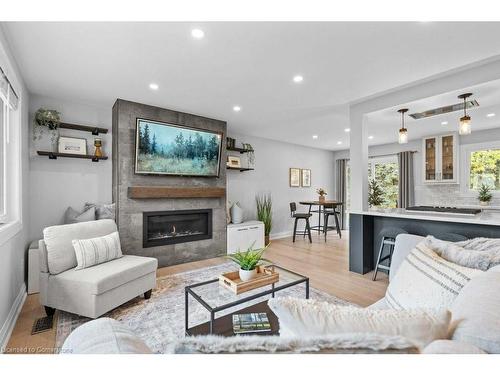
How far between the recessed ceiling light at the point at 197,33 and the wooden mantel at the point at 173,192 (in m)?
2.24

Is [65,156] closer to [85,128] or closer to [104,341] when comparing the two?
[85,128]

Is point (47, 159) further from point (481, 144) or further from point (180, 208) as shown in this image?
point (481, 144)

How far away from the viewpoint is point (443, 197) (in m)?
5.47

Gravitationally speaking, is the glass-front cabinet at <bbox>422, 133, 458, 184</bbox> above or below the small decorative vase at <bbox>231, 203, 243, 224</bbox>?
above

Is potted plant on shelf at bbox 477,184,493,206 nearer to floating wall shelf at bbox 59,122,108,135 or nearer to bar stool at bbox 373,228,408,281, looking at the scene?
bar stool at bbox 373,228,408,281

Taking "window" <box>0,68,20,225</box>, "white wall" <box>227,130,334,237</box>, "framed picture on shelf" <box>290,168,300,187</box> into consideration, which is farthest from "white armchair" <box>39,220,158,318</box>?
"framed picture on shelf" <box>290,168,300,187</box>

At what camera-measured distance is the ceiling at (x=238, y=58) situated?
1.94 meters

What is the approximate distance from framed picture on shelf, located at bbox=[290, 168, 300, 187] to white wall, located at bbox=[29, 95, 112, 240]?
14.0 ft

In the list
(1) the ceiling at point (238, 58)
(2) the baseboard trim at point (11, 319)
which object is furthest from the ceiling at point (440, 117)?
(2) the baseboard trim at point (11, 319)

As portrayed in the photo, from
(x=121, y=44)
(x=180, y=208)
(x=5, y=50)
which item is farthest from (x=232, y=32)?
(x=180, y=208)

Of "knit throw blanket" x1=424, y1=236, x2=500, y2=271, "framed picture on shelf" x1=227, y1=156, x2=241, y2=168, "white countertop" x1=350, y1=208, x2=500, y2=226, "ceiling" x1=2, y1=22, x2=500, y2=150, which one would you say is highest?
"ceiling" x1=2, y1=22, x2=500, y2=150

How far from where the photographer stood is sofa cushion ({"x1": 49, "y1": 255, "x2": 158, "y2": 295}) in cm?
215

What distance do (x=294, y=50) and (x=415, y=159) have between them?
5.12 m
